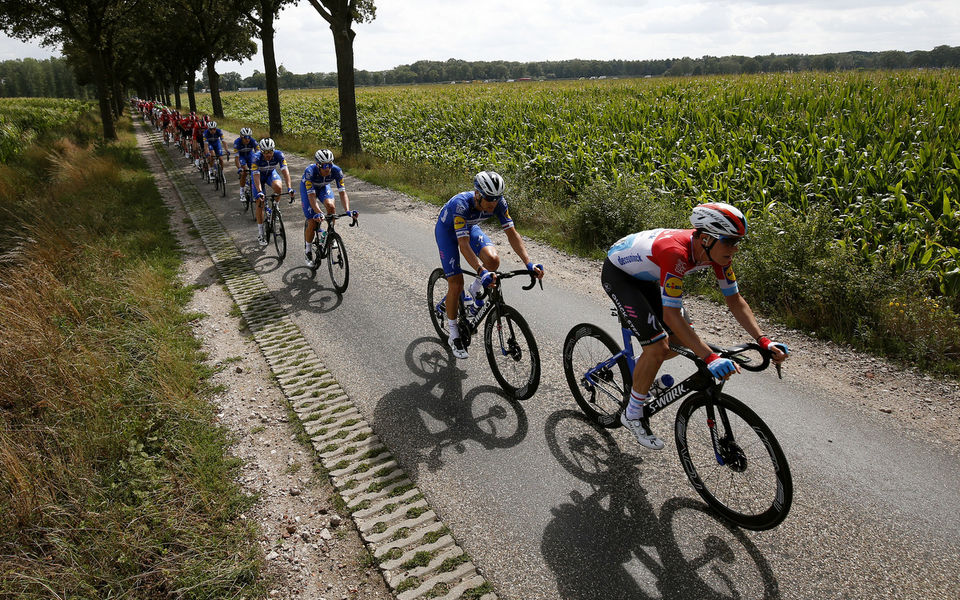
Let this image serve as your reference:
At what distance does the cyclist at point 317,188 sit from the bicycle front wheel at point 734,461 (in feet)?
22.4

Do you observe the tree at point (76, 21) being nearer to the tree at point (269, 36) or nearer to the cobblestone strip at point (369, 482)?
the tree at point (269, 36)

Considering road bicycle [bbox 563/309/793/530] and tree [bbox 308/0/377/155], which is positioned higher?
tree [bbox 308/0/377/155]

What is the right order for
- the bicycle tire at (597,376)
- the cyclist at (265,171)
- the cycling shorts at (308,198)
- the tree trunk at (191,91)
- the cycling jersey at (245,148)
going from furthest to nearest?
the tree trunk at (191,91) → the cycling jersey at (245,148) → the cyclist at (265,171) → the cycling shorts at (308,198) → the bicycle tire at (597,376)

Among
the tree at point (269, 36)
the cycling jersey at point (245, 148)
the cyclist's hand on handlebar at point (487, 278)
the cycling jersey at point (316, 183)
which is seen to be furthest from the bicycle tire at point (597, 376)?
the tree at point (269, 36)

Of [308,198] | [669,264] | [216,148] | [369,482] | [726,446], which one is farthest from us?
[216,148]

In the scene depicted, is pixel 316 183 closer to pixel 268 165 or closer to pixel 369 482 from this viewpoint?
pixel 268 165

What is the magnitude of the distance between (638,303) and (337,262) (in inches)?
244

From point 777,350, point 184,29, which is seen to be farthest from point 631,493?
point 184,29

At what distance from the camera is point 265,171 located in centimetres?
1177

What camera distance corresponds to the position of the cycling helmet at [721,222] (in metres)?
3.63

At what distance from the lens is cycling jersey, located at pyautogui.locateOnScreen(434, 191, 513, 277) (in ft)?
19.5

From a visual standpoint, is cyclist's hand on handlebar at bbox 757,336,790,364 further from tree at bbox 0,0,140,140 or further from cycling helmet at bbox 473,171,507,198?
tree at bbox 0,0,140,140

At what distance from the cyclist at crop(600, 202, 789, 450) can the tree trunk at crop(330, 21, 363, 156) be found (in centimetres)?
1945

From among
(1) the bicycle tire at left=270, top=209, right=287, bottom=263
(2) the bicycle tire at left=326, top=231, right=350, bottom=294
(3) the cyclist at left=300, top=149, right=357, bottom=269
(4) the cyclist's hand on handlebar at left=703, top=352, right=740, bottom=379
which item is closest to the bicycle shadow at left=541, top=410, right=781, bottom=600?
(4) the cyclist's hand on handlebar at left=703, top=352, right=740, bottom=379
